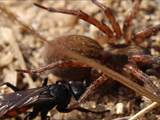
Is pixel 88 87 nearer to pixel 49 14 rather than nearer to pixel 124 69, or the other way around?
pixel 124 69

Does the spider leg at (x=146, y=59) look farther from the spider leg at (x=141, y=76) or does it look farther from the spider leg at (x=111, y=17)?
the spider leg at (x=111, y=17)

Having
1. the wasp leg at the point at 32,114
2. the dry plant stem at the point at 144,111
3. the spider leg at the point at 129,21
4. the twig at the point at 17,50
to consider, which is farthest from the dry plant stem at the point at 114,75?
the twig at the point at 17,50

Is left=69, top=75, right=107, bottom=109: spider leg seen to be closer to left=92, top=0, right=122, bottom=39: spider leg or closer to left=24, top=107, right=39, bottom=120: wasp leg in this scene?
left=24, top=107, right=39, bottom=120: wasp leg

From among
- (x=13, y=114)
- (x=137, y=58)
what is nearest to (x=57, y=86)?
(x=13, y=114)

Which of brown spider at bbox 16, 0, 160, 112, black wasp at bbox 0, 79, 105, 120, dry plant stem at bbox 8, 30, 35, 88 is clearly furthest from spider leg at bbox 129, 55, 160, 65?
dry plant stem at bbox 8, 30, 35, 88

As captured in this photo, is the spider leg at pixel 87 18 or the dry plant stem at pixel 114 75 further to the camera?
the spider leg at pixel 87 18

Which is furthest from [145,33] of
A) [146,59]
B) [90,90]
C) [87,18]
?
[90,90]
